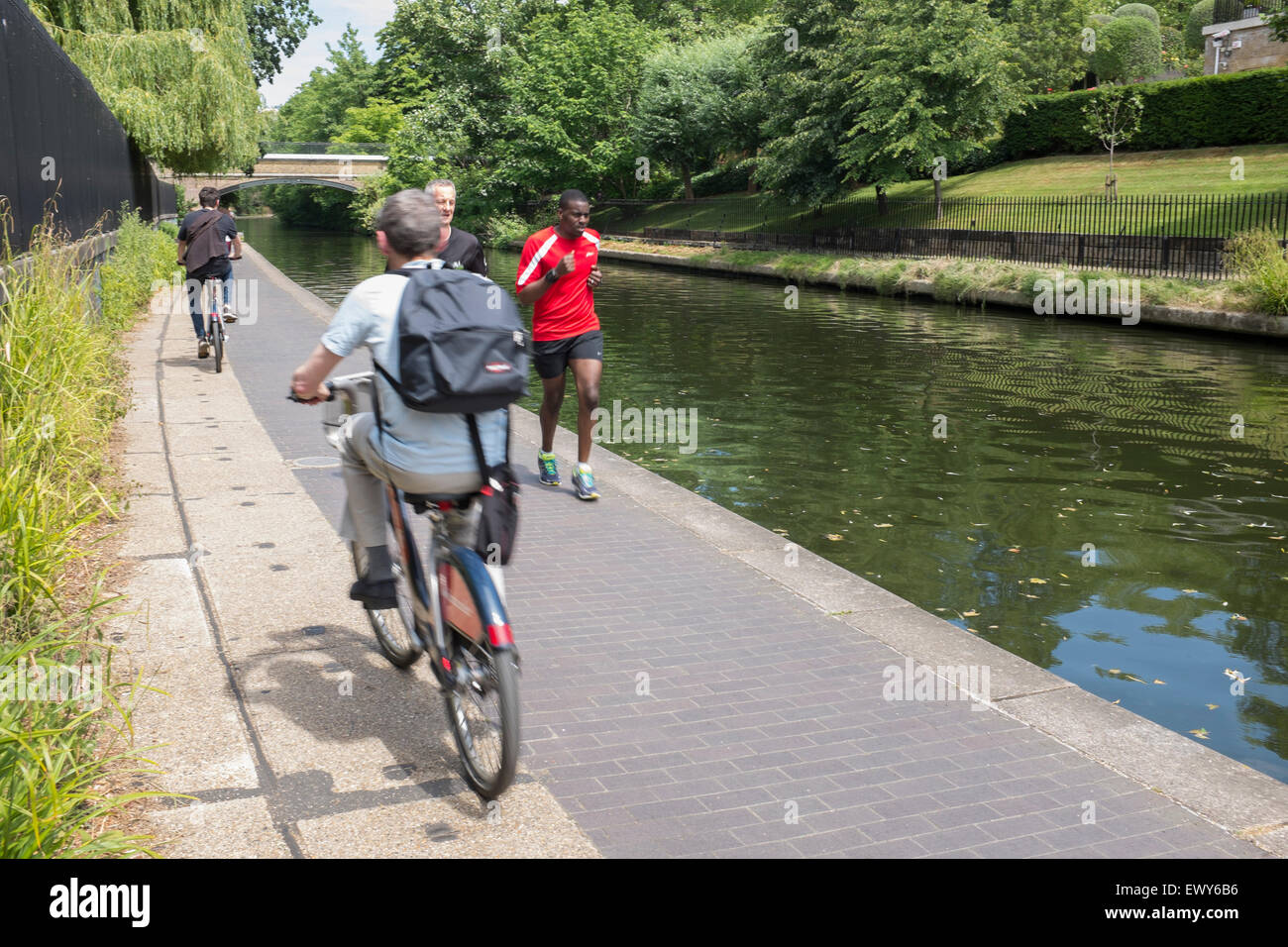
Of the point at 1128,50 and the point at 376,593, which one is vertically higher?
the point at 1128,50

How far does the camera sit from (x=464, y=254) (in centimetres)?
786

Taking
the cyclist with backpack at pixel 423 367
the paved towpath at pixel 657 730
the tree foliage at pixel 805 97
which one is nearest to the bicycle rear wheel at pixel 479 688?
the paved towpath at pixel 657 730

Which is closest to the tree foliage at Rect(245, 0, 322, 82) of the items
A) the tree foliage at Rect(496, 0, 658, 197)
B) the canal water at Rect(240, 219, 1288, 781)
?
the tree foliage at Rect(496, 0, 658, 197)

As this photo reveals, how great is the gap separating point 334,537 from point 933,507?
439cm

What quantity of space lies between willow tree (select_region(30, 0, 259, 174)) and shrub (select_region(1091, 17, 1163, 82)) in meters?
35.7

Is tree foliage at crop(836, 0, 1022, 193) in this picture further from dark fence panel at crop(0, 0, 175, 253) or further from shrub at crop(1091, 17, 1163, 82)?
dark fence panel at crop(0, 0, 175, 253)

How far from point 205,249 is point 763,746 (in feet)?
34.7

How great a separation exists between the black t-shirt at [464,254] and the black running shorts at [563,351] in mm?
670

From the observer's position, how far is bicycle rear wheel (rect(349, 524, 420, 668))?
4477 mm

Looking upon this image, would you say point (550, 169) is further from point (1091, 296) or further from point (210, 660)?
point (210, 660)

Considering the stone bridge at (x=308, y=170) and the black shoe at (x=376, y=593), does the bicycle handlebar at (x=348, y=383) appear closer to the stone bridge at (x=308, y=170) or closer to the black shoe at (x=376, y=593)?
the black shoe at (x=376, y=593)

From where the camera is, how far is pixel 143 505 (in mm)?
7062

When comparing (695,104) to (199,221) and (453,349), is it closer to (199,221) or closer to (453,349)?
(199,221)

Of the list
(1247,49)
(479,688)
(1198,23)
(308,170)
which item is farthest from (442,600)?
(308,170)
